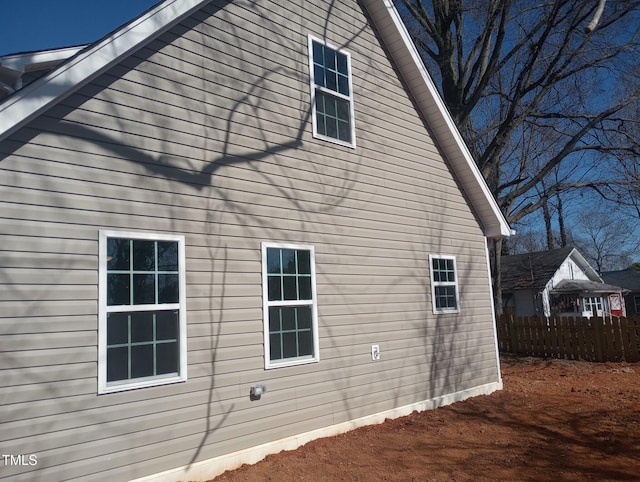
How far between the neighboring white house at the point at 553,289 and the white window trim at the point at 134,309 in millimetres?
23548

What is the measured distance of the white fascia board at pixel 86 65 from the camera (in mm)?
4727

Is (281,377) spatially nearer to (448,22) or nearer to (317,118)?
(317,118)

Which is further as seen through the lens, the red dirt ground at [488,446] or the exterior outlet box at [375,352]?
the exterior outlet box at [375,352]

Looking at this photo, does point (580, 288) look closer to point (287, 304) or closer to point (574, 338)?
point (574, 338)

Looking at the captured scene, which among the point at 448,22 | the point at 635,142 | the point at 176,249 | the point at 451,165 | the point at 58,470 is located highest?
the point at 448,22

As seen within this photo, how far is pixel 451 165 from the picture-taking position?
10.7 metres

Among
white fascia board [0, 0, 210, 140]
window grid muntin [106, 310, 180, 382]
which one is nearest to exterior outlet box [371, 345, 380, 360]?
window grid muntin [106, 310, 180, 382]

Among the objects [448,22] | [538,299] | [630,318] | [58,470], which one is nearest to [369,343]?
[58,470]

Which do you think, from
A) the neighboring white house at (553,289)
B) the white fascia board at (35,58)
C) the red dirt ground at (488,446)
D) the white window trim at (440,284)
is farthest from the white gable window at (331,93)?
the neighboring white house at (553,289)

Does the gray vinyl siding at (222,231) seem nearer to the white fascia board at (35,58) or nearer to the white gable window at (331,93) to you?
the white gable window at (331,93)

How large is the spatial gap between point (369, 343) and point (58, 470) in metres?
4.74

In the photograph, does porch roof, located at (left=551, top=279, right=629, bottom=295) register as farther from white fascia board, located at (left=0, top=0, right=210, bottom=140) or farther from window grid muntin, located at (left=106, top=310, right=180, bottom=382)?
white fascia board, located at (left=0, top=0, right=210, bottom=140)

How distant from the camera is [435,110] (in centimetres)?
997

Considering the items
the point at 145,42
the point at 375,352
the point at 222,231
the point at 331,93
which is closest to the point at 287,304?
the point at 222,231
